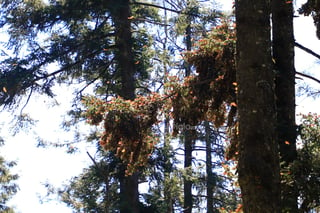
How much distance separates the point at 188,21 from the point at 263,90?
32.4 feet

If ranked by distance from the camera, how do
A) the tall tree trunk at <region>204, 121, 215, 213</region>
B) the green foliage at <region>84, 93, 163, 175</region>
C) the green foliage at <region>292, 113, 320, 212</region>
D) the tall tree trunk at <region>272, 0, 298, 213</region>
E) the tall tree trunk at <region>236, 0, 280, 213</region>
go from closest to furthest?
the tall tree trunk at <region>236, 0, 280, 213</region> → the green foliage at <region>292, 113, 320, 212</region> → the tall tree trunk at <region>272, 0, 298, 213</region> → the green foliage at <region>84, 93, 163, 175</region> → the tall tree trunk at <region>204, 121, 215, 213</region>

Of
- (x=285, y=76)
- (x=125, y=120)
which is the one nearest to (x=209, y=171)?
(x=125, y=120)

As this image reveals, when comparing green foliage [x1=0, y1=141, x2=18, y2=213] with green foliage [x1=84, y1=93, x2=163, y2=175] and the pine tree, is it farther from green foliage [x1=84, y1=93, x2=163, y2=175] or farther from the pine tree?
green foliage [x1=84, y1=93, x2=163, y2=175]

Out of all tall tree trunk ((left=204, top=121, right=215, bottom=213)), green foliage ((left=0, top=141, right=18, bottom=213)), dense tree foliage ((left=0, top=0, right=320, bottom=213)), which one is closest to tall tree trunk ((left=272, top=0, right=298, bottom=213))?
dense tree foliage ((left=0, top=0, right=320, bottom=213))

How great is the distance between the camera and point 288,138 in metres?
6.68

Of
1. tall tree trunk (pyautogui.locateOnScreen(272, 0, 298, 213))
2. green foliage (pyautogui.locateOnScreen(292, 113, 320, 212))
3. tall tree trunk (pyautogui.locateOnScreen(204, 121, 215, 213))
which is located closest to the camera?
green foliage (pyautogui.locateOnScreen(292, 113, 320, 212))

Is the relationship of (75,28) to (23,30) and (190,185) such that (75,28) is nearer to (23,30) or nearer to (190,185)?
(23,30)

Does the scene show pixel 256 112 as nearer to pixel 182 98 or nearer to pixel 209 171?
pixel 182 98

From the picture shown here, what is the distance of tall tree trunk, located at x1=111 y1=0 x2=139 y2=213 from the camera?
43.9ft

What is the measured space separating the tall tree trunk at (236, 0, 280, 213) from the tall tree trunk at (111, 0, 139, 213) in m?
8.21

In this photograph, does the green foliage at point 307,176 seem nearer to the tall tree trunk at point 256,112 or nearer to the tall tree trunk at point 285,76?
the tall tree trunk at point 285,76

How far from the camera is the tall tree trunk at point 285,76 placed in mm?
6676

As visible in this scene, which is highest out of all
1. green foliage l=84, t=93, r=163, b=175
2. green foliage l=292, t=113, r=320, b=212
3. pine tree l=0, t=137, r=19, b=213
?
pine tree l=0, t=137, r=19, b=213

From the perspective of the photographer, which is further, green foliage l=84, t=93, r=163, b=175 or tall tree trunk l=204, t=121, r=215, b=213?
tall tree trunk l=204, t=121, r=215, b=213
